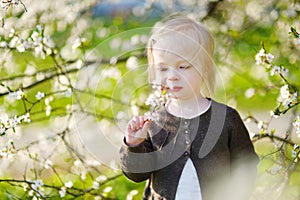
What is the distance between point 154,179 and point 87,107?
4.31ft

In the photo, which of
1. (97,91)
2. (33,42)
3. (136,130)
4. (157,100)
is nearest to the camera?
(136,130)

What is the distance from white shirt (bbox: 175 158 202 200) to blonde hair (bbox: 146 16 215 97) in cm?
23

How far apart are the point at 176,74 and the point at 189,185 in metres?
0.31

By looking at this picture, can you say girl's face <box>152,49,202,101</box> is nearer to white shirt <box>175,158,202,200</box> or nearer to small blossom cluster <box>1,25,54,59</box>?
white shirt <box>175,158,202,200</box>

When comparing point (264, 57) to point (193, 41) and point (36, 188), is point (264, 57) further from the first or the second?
point (36, 188)

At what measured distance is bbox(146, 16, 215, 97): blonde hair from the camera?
1786 mm

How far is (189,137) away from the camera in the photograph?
1.83 m

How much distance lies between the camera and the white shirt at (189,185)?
181 centimetres

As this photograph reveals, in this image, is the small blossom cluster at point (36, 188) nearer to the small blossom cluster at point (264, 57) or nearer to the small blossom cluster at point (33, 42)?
the small blossom cluster at point (33, 42)

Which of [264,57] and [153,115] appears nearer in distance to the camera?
[153,115]

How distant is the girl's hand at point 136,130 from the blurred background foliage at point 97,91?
0.29 m

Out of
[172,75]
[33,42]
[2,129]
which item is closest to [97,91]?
[33,42]

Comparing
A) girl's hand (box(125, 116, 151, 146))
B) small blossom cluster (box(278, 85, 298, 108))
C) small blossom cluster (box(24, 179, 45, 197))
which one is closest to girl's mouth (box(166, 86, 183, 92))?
girl's hand (box(125, 116, 151, 146))

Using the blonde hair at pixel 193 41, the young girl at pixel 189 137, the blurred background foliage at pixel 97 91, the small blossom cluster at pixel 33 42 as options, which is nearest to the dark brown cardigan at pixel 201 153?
the young girl at pixel 189 137
